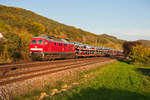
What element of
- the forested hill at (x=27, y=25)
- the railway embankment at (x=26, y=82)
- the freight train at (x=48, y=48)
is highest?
the forested hill at (x=27, y=25)

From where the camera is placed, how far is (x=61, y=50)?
23.0 metres

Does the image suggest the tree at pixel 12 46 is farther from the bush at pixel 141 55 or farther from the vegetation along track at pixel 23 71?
the bush at pixel 141 55

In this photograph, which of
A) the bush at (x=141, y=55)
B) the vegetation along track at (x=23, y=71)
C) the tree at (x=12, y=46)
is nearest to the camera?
the vegetation along track at (x=23, y=71)

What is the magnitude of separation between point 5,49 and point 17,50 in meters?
1.56

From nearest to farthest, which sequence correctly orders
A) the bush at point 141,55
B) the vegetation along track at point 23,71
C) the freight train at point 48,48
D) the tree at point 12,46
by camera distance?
the vegetation along track at point 23,71 < the freight train at point 48,48 < the tree at point 12,46 < the bush at point 141,55

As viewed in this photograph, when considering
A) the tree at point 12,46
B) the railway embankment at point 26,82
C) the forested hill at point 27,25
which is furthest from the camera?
the forested hill at point 27,25

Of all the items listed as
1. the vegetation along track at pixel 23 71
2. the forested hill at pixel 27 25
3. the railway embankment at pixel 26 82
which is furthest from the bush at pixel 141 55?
the forested hill at pixel 27 25

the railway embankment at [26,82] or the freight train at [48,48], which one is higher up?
the freight train at [48,48]

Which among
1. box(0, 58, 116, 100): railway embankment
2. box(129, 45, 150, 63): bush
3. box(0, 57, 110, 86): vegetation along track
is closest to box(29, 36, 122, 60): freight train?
box(0, 57, 110, 86): vegetation along track

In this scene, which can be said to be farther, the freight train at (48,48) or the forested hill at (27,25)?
the forested hill at (27,25)

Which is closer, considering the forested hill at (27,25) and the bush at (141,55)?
the bush at (141,55)

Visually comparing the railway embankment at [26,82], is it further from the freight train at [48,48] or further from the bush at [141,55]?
the bush at [141,55]

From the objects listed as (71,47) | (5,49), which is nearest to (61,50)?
(71,47)

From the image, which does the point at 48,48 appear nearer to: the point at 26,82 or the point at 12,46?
the point at 12,46
